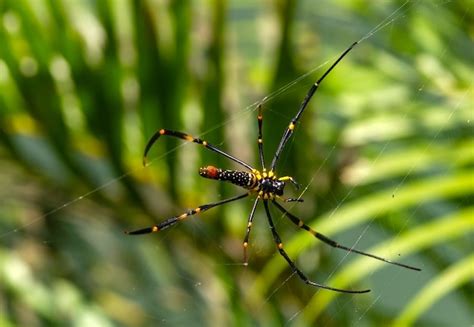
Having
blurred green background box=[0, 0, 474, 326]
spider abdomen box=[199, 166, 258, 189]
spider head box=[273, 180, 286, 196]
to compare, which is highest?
blurred green background box=[0, 0, 474, 326]

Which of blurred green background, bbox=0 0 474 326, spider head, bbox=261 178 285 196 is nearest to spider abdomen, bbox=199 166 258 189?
spider head, bbox=261 178 285 196

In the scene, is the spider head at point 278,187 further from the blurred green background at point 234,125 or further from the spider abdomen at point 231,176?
the blurred green background at point 234,125

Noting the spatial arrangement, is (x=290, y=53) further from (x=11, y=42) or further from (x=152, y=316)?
(x=152, y=316)

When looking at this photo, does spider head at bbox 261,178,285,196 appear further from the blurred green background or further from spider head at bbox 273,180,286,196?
the blurred green background

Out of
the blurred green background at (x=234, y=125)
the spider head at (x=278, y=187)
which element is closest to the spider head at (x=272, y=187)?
the spider head at (x=278, y=187)

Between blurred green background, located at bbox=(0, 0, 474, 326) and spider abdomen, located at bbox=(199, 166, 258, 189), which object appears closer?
spider abdomen, located at bbox=(199, 166, 258, 189)

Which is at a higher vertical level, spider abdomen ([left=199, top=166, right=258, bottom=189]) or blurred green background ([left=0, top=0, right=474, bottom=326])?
blurred green background ([left=0, top=0, right=474, bottom=326])

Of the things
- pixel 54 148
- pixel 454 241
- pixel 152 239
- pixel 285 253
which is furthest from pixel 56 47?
pixel 454 241
